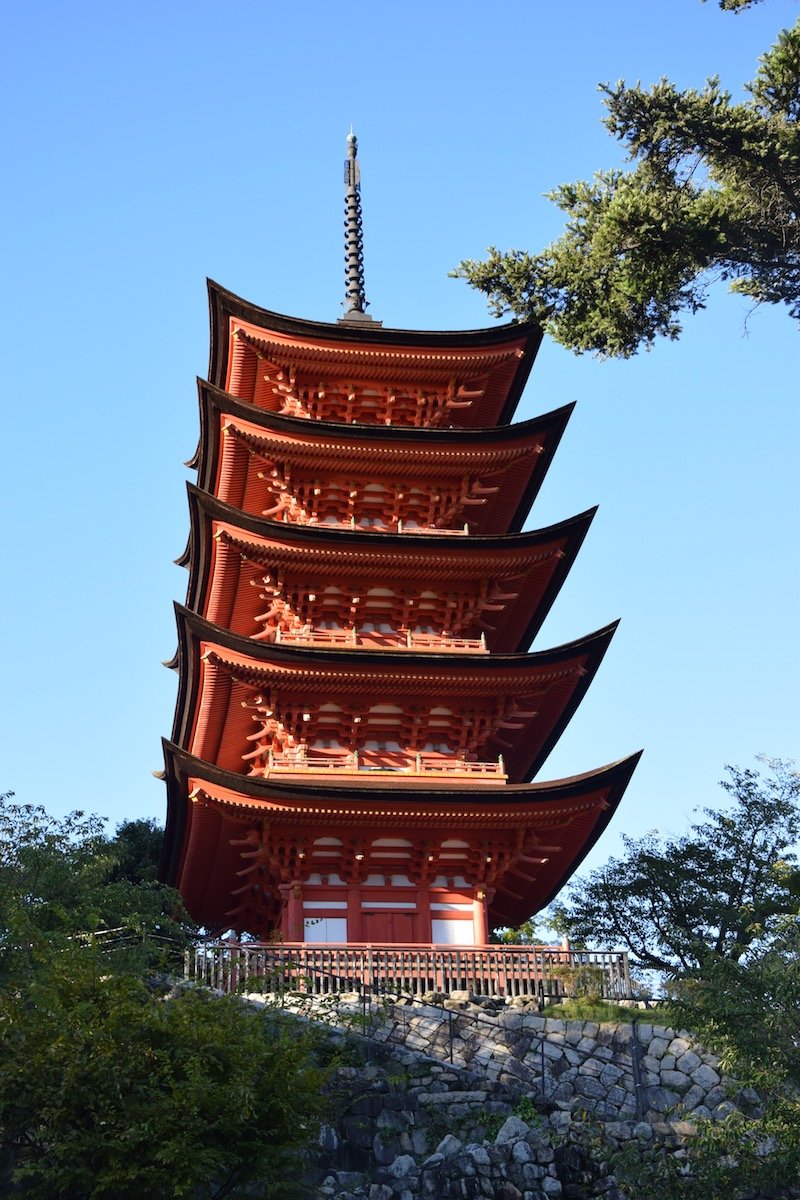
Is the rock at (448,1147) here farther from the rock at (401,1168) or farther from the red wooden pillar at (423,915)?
the red wooden pillar at (423,915)

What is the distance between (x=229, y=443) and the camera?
103 feet

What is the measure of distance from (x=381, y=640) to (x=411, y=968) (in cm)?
805

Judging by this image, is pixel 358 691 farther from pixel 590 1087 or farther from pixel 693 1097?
pixel 693 1097

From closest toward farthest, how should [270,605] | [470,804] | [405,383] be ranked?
[470,804] < [270,605] < [405,383]

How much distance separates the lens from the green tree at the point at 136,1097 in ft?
50.0

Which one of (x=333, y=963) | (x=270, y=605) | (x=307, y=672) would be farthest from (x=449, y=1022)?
(x=270, y=605)

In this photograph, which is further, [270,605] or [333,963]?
[270,605]

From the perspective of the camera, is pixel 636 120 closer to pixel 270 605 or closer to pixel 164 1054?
pixel 164 1054

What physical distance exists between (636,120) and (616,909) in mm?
22560

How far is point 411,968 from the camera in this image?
77.0 feet

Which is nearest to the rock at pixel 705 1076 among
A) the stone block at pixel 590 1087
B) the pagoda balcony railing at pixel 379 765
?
the stone block at pixel 590 1087

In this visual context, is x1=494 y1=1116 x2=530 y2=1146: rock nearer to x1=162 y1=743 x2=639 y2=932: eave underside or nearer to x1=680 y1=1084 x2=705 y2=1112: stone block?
x1=680 y1=1084 x2=705 y2=1112: stone block

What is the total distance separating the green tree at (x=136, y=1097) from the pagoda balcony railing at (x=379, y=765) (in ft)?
35.9

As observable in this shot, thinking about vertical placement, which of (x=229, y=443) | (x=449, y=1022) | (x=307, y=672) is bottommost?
(x=449, y=1022)
